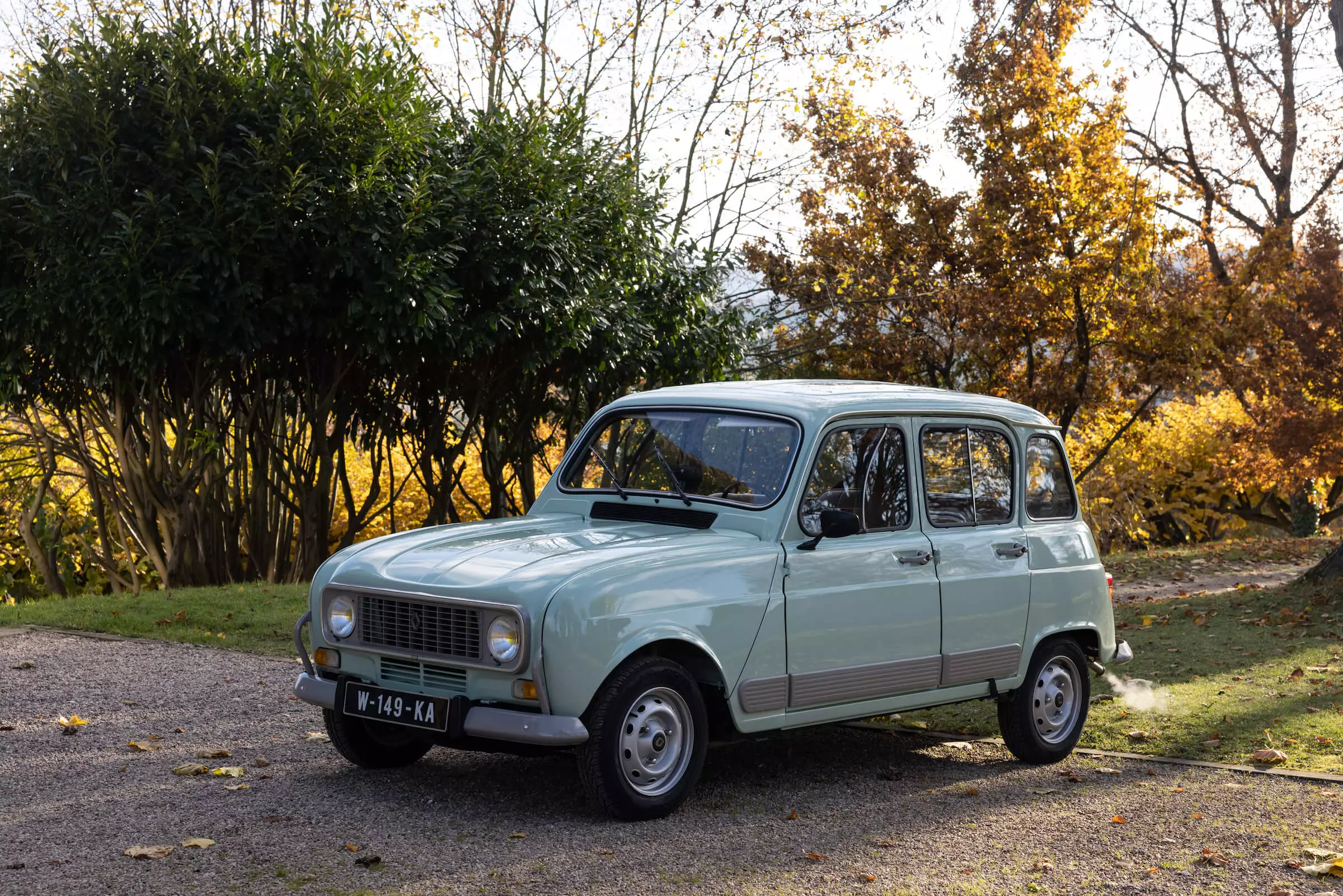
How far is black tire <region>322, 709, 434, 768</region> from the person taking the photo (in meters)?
6.64

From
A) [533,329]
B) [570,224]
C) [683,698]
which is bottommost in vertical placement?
[683,698]

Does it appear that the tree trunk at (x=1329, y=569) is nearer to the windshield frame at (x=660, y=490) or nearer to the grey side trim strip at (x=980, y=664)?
the grey side trim strip at (x=980, y=664)

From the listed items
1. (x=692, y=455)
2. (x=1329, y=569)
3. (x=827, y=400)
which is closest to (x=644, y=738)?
(x=692, y=455)

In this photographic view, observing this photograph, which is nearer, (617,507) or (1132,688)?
(617,507)

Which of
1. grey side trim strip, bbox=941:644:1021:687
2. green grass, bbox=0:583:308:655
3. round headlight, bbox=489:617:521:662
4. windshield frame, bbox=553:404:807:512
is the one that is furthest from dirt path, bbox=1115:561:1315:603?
round headlight, bbox=489:617:521:662

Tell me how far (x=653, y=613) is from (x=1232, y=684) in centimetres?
546

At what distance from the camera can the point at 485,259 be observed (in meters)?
14.0

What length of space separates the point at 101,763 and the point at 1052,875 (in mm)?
4613

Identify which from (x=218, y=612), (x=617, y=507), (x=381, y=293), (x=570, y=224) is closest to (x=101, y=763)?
(x=617, y=507)

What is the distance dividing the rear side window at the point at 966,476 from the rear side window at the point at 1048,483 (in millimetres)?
193

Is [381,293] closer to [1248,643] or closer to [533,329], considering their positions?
[533,329]

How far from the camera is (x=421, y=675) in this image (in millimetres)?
5984

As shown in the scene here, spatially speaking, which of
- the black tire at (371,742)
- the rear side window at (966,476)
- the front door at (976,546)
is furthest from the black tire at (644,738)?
the rear side window at (966,476)

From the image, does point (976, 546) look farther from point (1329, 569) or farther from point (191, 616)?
point (191, 616)
